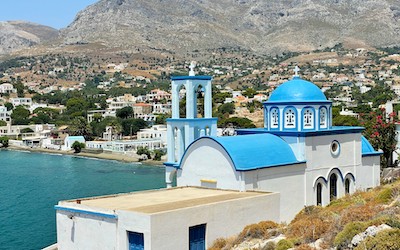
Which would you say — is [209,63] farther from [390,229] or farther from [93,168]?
[390,229]

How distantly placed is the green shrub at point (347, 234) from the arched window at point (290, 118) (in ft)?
30.4

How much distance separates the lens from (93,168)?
55312 mm

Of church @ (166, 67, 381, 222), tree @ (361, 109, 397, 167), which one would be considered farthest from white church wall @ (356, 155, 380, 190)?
tree @ (361, 109, 397, 167)

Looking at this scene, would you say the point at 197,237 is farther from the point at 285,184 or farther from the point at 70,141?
the point at 70,141

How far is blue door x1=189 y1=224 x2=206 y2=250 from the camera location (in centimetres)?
1313

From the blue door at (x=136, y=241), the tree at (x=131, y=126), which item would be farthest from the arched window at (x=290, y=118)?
the tree at (x=131, y=126)

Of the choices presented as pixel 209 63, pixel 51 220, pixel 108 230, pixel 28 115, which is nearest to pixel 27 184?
pixel 51 220

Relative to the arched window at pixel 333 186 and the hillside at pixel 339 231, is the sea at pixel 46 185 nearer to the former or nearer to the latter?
the arched window at pixel 333 186

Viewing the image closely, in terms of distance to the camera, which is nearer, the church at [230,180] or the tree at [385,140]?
the church at [230,180]

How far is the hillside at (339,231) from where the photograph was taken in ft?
30.1

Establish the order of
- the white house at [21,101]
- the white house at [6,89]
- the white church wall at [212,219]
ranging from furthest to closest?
the white house at [6,89], the white house at [21,101], the white church wall at [212,219]

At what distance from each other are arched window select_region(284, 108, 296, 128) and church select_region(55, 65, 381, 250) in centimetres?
3

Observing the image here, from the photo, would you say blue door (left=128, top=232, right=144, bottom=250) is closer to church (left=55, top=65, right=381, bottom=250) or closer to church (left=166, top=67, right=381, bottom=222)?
church (left=55, top=65, right=381, bottom=250)

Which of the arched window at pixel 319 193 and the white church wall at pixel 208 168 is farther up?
the white church wall at pixel 208 168
